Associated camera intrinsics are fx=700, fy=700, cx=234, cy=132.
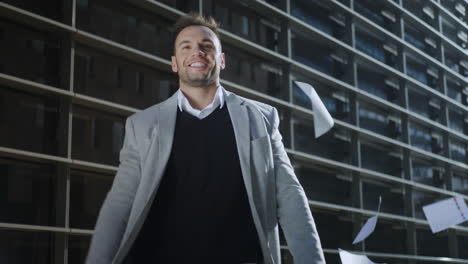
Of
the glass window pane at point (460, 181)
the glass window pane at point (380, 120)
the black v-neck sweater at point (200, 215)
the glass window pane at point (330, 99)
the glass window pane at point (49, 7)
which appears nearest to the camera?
the black v-neck sweater at point (200, 215)

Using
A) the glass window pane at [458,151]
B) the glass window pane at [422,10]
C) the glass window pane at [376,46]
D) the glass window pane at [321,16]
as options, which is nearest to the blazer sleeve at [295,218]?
the glass window pane at [321,16]

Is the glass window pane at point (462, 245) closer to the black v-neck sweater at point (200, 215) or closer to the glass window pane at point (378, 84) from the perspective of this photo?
the glass window pane at point (378, 84)

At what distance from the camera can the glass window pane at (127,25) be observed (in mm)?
8406

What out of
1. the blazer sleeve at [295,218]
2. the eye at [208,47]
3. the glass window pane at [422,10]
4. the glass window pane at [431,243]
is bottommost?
the blazer sleeve at [295,218]

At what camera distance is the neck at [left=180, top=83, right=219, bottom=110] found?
78.4 inches

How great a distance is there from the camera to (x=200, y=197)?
1.84 meters

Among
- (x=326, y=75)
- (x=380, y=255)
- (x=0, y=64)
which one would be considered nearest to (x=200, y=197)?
(x=0, y=64)

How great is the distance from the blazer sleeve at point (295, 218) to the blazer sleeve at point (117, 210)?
39 cm

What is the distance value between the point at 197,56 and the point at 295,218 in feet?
1.68

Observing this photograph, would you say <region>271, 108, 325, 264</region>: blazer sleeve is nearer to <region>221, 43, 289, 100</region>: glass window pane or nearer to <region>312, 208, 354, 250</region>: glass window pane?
<region>221, 43, 289, 100</region>: glass window pane

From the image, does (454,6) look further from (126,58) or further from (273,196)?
(273,196)

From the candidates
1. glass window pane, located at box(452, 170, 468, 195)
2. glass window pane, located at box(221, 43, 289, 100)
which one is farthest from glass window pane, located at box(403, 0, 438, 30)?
glass window pane, located at box(221, 43, 289, 100)

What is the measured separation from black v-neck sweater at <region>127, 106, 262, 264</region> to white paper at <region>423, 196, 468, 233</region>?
656 cm

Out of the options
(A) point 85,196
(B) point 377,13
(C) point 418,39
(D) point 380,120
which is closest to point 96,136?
(A) point 85,196
